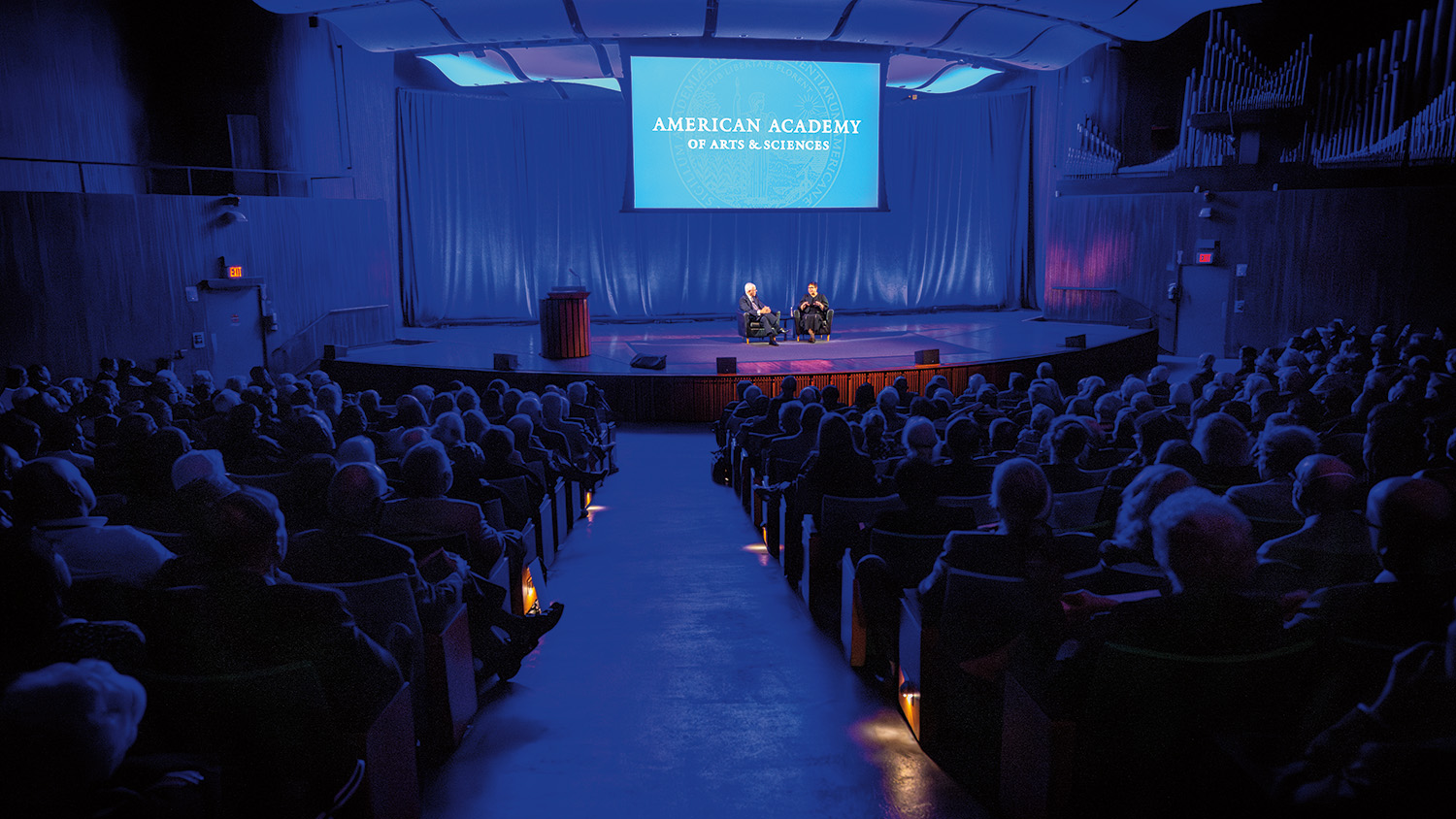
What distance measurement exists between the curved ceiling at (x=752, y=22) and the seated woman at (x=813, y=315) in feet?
12.6

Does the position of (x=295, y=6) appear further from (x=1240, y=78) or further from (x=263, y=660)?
(x=1240, y=78)

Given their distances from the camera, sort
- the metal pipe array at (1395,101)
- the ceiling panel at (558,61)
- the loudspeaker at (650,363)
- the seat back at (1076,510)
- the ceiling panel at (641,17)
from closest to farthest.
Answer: the seat back at (1076,510) → the loudspeaker at (650,363) → the metal pipe array at (1395,101) → the ceiling panel at (641,17) → the ceiling panel at (558,61)

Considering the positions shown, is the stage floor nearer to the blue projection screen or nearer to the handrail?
the blue projection screen

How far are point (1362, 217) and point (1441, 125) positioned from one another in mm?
1550

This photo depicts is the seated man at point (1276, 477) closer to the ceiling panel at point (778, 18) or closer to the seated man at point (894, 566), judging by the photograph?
the seated man at point (894, 566)

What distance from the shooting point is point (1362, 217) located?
11.4 m

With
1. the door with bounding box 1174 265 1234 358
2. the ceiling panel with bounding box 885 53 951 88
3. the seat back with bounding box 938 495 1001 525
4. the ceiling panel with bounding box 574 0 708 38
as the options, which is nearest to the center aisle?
the seat back with bounding box 938 495 1001 525

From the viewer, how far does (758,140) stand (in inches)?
538

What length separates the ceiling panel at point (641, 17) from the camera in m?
11.6

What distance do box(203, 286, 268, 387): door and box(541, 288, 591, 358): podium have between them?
11.8 ft

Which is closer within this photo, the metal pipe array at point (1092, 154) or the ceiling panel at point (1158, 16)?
the ceiling panel at point (1158, 16)

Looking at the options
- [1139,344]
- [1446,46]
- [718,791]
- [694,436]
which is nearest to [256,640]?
[718,791]

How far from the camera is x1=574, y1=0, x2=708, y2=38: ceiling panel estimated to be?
1159 cm

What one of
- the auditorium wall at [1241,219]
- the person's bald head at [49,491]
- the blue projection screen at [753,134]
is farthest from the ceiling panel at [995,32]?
the person's bald head at [49,491]
